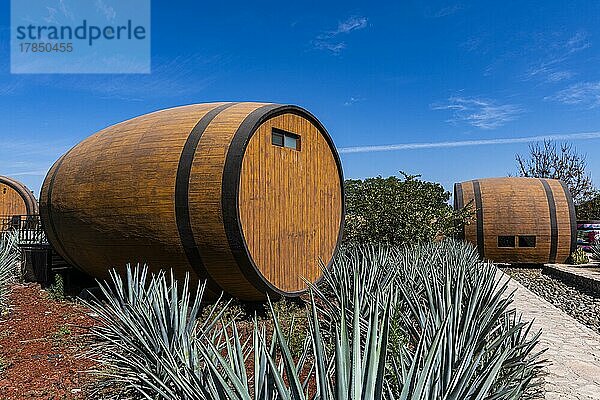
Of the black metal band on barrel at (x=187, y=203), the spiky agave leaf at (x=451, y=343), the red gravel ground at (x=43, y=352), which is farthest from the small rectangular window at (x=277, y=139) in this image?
the red gravel ground at (x=43, y=352)

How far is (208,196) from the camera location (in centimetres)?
543

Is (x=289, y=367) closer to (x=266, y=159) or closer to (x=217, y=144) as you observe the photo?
(x=217, y=144)

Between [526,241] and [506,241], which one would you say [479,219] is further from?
[526,241]

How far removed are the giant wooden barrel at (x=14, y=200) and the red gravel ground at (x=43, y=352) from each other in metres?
14.9

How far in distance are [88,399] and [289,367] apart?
3064mm

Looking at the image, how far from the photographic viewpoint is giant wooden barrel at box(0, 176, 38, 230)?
70.0ft

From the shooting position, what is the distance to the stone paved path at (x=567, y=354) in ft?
13.4

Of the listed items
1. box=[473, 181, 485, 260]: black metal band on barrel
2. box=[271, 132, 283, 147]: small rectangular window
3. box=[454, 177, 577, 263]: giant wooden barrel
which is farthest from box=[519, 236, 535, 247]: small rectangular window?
box=[271, 132, 283, 147]: small rectangular window

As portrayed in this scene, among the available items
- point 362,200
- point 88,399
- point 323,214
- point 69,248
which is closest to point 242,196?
point 323,214

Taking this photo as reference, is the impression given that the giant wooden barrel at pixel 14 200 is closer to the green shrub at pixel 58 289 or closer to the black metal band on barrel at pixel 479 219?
the green shrub at pixel 58 289

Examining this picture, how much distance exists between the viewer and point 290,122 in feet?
21.5

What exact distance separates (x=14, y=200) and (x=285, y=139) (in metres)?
19.1

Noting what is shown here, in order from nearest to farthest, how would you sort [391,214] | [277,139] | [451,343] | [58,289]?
1. [451,343]
2. [277,139]
3. [58,289]
4. [391,214]

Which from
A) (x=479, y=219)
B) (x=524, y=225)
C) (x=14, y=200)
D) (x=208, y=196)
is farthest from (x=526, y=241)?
(x=14, y=200)
